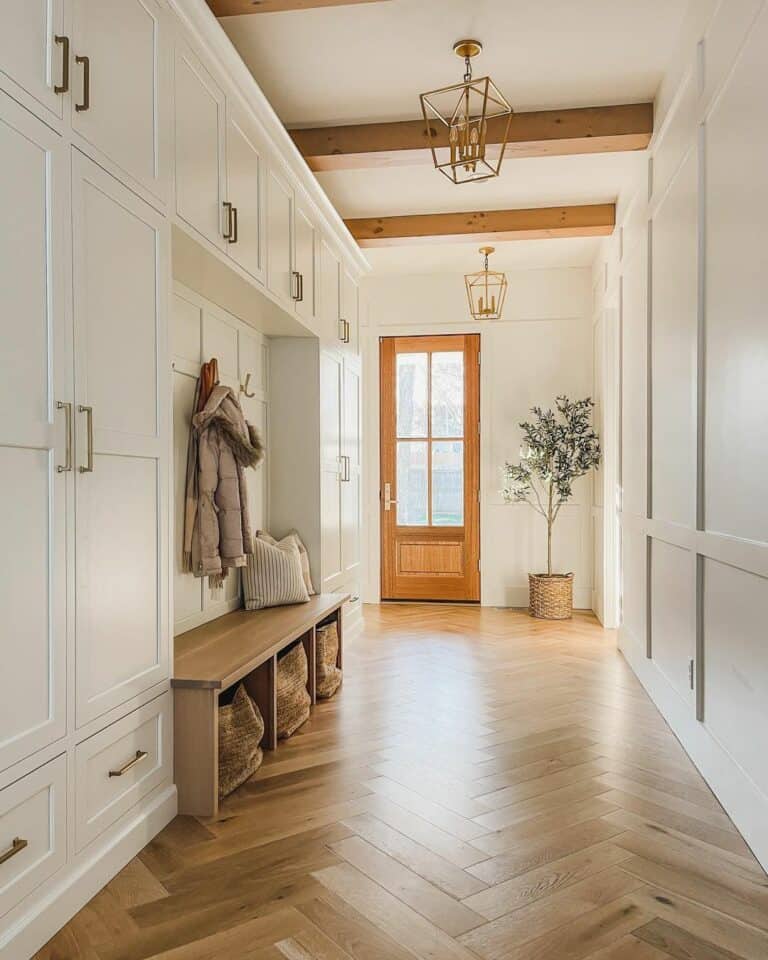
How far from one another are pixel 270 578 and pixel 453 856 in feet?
6.43

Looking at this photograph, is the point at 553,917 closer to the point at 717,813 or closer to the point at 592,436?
the point at 717,813

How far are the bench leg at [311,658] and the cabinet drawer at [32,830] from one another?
184cm

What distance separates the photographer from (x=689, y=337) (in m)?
3.01

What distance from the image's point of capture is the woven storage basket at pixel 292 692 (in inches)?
127

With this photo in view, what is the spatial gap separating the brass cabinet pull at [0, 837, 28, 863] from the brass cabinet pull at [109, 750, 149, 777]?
15.8 inches

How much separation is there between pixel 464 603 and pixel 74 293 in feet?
17.4

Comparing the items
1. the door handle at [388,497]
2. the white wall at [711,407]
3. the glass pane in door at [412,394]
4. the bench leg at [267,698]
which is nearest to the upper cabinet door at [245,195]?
the bench leg at [267,698]

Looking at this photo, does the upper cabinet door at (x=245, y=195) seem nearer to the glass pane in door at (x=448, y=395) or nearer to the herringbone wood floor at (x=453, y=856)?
the herringbone wood floor at (x=453, y=856)

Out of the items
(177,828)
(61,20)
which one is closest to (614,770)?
(177,828)

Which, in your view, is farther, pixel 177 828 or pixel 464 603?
pixel 464 603

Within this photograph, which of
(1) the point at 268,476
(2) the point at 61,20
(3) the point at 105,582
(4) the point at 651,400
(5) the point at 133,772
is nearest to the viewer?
(2) the point at 61,20

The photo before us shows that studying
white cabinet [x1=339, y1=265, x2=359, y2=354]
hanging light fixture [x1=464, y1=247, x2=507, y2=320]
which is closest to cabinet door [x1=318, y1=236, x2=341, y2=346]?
white cabinet [x1=339, y1=265, x2=359, y2=354]

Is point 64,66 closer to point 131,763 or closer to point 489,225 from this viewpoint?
point 131,763

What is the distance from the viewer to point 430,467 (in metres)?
6.84
